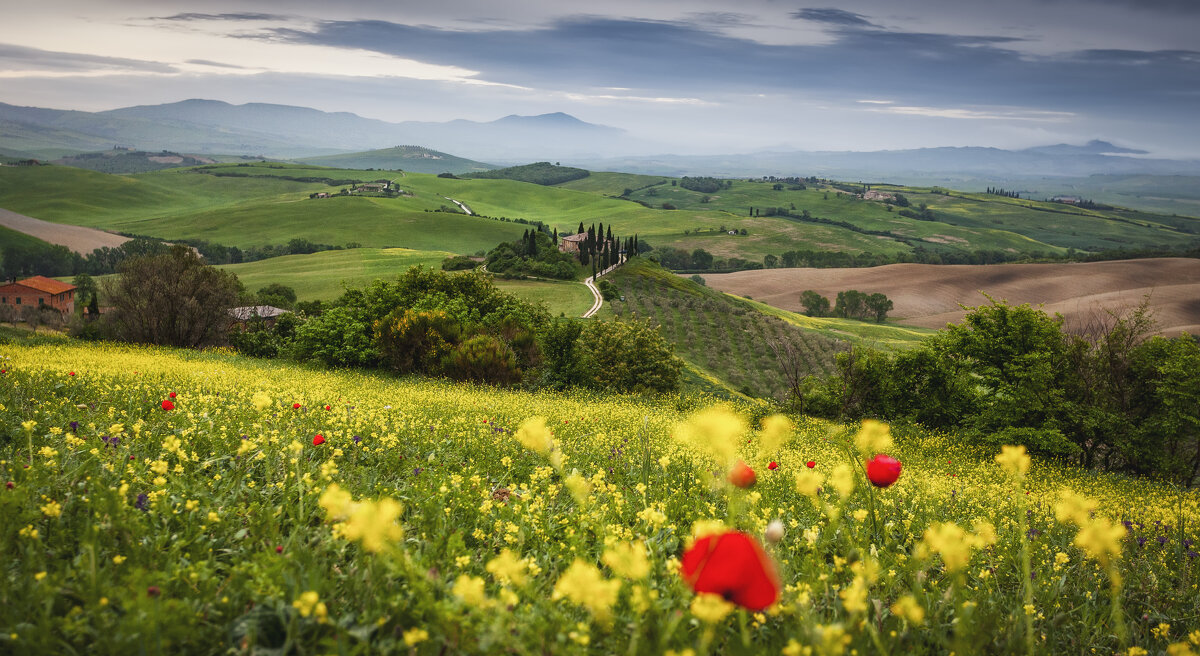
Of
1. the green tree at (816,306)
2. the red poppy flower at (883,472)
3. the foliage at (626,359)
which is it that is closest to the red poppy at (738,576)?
the red poppy flower at (883,472)

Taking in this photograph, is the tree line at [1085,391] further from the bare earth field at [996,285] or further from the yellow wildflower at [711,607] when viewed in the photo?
the bare earth field at [996,285]

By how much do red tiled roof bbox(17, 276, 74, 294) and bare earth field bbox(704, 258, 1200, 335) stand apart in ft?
525

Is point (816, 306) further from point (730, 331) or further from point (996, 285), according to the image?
point (730, 331)

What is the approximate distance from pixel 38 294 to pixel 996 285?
22828 cm

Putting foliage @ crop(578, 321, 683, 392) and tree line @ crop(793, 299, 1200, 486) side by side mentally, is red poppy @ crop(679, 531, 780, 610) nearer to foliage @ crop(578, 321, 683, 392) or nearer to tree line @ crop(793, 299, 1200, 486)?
tree line @ crop(793, 299, 1200, 486)

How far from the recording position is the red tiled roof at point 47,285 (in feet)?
422

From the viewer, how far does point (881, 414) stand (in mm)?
37281

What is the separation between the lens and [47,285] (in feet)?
432

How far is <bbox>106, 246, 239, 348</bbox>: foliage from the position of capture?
41.2m

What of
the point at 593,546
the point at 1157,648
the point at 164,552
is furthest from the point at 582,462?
the point at 1157,648

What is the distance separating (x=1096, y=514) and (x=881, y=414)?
92.7 ft

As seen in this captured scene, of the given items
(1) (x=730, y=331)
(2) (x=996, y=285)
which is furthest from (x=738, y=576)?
(2) (x=996, y=285)

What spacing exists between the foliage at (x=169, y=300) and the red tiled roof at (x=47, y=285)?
11848cm

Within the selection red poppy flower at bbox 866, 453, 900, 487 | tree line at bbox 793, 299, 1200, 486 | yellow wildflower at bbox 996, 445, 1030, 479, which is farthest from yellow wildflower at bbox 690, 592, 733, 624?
tree line at bbox 793, 299, 1200, 486
